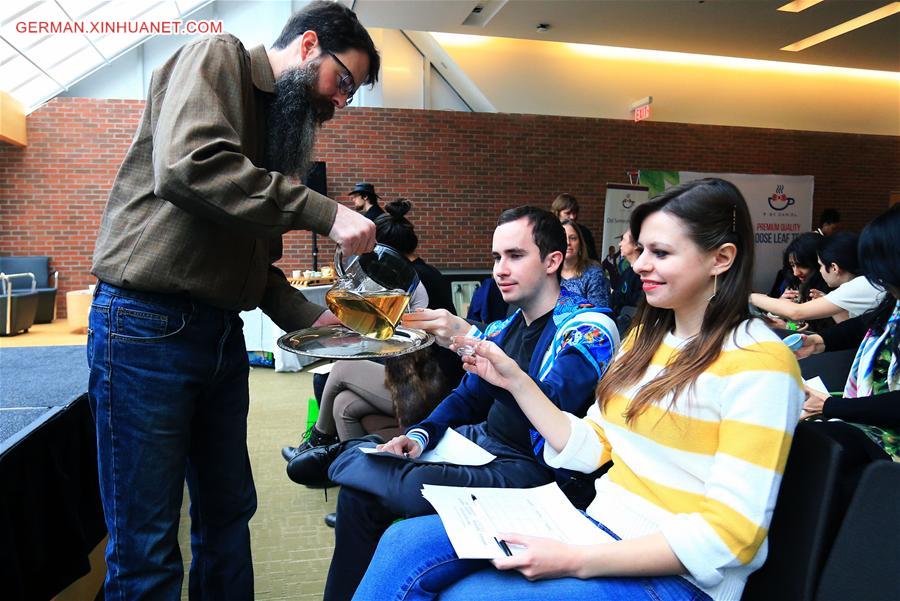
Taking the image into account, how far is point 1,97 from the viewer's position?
7.04 meters

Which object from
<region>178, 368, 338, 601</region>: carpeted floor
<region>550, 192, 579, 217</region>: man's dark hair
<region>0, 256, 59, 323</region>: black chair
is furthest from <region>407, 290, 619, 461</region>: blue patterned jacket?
<region>0, 256, 59, 323</region>: black chair

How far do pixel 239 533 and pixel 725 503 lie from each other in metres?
1.19

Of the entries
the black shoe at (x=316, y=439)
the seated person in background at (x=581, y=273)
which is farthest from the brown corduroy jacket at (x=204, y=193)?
the seated person in background at (x=581, y=273)

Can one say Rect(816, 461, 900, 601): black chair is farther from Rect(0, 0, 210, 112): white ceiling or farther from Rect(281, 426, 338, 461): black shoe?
Rect(0, 0, 210, 112): white ceiling

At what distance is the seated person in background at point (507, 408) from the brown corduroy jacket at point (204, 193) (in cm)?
40

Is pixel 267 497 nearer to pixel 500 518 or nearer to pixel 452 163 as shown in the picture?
pixel 500 518

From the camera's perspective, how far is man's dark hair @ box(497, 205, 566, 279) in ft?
6.17

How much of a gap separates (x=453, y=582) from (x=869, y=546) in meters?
0.64

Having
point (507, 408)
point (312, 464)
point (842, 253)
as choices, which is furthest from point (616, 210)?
point (507, 408)

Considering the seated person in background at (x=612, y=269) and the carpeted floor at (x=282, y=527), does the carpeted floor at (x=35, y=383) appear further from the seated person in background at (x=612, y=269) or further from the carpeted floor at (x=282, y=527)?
the seated person in background at (x=612, y=269)

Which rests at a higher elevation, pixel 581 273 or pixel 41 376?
pixel 581 273

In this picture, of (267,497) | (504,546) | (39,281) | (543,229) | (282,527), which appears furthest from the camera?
(39,281)

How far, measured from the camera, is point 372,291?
1.10 meters

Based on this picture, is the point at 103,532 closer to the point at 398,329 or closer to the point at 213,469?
the point at 213,469
